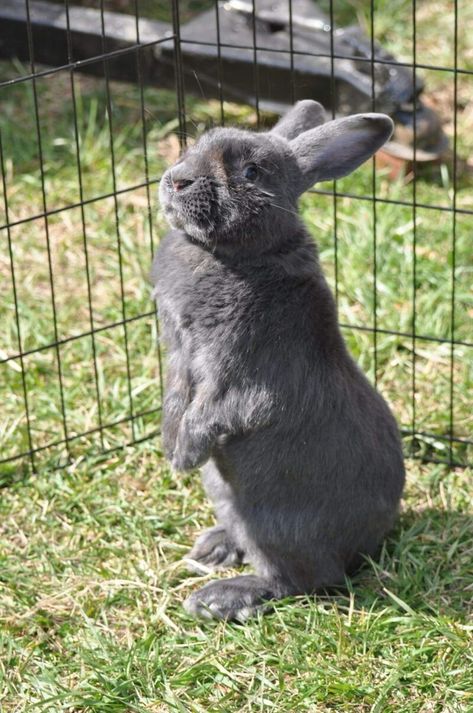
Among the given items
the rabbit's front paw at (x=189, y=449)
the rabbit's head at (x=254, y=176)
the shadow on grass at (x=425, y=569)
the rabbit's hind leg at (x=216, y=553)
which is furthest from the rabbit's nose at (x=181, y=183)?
the shadow on grass at (x=425, y=569)

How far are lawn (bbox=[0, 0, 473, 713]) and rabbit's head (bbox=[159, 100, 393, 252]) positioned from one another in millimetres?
404

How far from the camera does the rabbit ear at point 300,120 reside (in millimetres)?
3633

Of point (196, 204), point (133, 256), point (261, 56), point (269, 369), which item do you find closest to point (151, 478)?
point (269, 369)

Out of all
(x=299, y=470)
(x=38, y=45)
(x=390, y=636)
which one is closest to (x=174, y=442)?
(x=299, y=470)

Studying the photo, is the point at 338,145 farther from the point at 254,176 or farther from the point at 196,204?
the point at 196,204

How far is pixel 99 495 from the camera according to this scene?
411cm

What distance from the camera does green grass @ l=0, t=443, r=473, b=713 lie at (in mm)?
3250

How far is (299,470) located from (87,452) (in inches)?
43.4

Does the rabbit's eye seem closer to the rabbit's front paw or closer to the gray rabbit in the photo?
the gray rabbit

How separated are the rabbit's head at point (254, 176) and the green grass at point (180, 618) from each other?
1101mm

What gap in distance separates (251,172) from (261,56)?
2.79 meters

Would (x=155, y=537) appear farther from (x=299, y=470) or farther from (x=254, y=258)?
(x=254, y=258)

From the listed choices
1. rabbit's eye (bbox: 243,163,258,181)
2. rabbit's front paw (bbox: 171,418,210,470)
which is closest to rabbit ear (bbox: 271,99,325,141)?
rabbit's eye (bbox: 243,163,258,181)

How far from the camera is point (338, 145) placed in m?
3.41
